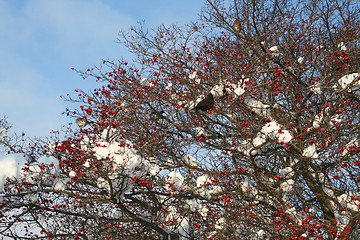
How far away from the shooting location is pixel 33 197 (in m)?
7.57

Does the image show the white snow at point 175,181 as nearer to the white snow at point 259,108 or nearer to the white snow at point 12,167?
the white snow at point 259,108

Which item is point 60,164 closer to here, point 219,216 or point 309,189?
point 219,216

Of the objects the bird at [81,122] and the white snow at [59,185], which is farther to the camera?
the bird at [81,122]

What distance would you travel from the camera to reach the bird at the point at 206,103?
7086 mm

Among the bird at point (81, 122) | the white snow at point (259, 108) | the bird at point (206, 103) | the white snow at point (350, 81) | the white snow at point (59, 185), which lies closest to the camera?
the white snow at point (350, 81)

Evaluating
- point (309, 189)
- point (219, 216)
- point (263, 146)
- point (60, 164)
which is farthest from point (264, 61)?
point (60, 164)

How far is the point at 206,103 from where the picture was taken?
7312mm

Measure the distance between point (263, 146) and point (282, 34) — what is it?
3506mm

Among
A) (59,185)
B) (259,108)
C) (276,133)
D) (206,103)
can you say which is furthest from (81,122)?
(276,133)

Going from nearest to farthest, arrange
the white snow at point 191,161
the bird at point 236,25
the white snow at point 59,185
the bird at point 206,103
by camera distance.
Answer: the bird at point 206,103 < the white snow at point 59,185 < the white snow at point 191,161 < the bird at point 236,25

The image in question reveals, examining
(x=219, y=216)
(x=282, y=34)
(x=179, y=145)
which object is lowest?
(x=219, y=216)

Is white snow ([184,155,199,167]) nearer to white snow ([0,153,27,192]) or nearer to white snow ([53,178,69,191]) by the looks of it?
white snow ([53,178,69,191])

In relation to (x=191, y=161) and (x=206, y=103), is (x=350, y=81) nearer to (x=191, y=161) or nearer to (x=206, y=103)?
(x=206, y=103)

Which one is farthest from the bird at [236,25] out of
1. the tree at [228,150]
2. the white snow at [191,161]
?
the white snow at [191,161]
